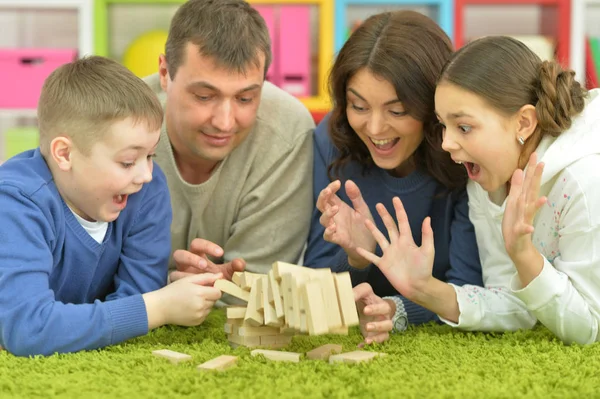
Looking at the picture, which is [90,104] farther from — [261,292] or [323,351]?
[323,351]

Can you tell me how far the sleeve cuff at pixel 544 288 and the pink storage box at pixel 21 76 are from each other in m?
2.16

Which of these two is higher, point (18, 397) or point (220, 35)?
point (220, 35)

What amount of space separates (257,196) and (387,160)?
346 millimetres

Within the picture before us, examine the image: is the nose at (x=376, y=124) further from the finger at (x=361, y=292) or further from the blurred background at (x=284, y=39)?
the blurred background at (x=284, y=39)

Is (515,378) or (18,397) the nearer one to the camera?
(18,397)

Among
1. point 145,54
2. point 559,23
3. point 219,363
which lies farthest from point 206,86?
point 559,23

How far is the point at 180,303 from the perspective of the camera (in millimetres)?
1322

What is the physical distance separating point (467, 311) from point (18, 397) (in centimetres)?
78

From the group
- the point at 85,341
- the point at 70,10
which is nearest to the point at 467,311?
the point at 85,341

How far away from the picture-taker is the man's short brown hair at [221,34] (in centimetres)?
160

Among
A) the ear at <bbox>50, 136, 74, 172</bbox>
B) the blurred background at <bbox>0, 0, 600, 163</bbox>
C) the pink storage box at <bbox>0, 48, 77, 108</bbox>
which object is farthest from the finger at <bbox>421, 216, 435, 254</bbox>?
the pink storage box at <bbox>0, 48, 77, 108</bbox>

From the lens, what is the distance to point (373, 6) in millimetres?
3064

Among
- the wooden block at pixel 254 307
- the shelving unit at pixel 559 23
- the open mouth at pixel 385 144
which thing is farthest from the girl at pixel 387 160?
the shelving unit at pixel 559 23

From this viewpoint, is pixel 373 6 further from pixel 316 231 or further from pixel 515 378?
pixel 515 378
